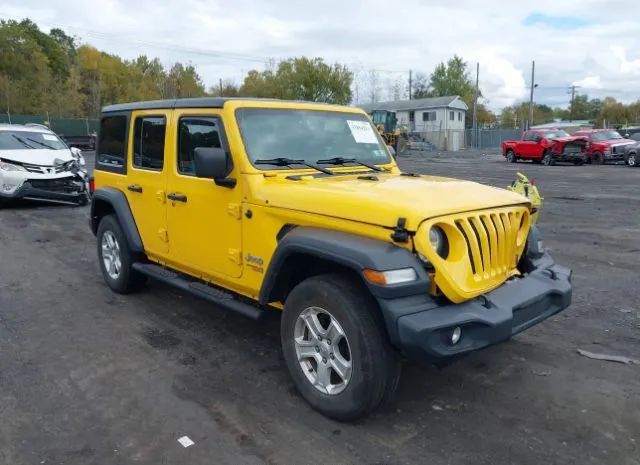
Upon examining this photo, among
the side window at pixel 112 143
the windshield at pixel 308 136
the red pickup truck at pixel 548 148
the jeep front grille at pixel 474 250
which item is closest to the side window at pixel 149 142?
the side window at pixel 112 143

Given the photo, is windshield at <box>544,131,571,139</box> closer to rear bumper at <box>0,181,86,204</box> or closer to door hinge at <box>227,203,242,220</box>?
rear bumper at <box>0,181,86,204</box>

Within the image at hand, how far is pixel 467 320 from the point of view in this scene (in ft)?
10.1

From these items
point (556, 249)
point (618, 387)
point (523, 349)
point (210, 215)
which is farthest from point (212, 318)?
point (556, 249)

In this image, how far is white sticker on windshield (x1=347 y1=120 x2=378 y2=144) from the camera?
16.4 ft

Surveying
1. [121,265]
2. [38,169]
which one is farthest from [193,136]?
[38,169]

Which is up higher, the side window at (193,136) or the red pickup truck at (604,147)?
the side window at (193,136)

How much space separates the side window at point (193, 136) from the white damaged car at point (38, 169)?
8.39 meters

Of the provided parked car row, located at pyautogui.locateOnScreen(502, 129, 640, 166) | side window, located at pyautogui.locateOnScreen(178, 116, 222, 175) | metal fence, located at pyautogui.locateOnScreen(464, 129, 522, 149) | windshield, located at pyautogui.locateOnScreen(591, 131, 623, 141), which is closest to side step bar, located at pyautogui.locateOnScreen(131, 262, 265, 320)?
side window, located at pyautogui.locateOnScreen(178, 116, 222, 175)

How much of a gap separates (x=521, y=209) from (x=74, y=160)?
11.0 m

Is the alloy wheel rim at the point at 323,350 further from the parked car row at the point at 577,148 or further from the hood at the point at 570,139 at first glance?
the hood at the point at 570,139

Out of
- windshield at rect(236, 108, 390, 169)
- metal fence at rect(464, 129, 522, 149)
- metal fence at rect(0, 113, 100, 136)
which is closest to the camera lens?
windshield at rect(236, 108, 390, 169)

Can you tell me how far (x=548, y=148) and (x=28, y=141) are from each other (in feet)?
75.2

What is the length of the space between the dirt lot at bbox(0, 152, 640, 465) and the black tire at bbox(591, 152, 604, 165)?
73.7 feet

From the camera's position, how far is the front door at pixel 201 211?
13.9 ft
